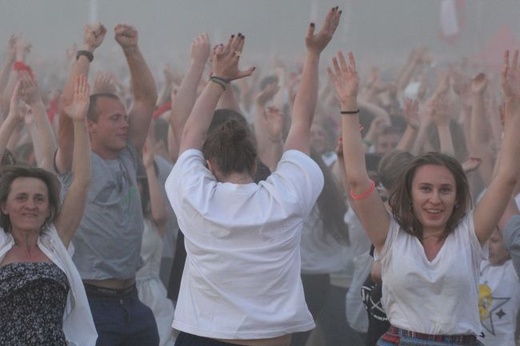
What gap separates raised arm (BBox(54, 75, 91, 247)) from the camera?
429 cm

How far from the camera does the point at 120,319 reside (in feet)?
16.1

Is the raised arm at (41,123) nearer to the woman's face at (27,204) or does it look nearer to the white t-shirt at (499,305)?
the woman's face at (27,204)

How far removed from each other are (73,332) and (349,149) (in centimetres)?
124

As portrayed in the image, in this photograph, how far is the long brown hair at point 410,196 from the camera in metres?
3.85

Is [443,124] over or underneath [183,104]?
underneath

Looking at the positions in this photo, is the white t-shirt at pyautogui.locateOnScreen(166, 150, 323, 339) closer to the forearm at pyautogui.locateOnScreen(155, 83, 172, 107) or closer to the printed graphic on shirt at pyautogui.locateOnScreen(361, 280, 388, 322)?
the printed graphic on shirt at pyautogui.locateOnScreen(361, 280, 388, 322)

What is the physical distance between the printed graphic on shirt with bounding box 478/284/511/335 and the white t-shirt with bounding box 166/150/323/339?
166cm

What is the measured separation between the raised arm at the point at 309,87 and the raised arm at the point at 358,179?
0.25 m

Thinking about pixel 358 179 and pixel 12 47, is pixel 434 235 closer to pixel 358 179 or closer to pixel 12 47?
pixel 358 179

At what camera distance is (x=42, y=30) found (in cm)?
685

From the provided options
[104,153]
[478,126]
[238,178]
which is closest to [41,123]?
[104,153]

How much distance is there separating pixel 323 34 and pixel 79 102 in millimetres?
1011

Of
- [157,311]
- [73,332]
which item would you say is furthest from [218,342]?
[157,311]

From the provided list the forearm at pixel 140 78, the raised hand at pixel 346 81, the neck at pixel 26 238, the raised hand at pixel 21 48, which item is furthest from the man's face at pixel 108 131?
the raised hand at pixel 21 48
